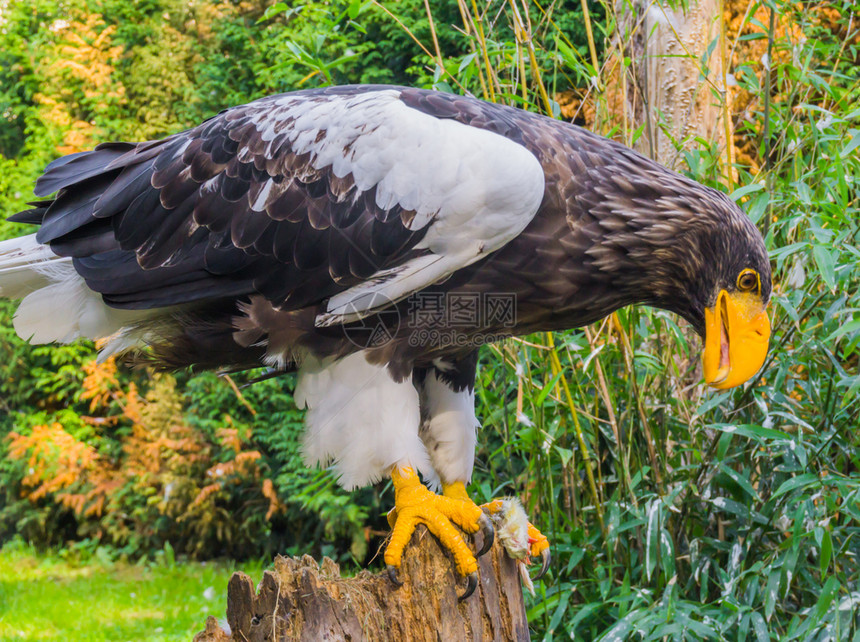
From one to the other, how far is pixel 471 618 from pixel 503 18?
11.0ft

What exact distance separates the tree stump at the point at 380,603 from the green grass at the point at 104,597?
2.90m

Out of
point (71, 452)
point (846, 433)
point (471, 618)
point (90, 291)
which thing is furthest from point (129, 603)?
point (846, 433)

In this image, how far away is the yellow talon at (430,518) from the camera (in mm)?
2047

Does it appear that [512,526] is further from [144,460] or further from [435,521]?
[144,460]

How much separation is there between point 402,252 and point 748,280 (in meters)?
0.87

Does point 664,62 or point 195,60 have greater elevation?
point 664,62

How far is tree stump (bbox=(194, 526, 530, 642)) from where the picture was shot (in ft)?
5.99

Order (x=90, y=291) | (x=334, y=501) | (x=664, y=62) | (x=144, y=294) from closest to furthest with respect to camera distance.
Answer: (x=144, y=294) < (x=90, y=291) < (x=664, y=62) < (x=334, y=501)

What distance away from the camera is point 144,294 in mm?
2229

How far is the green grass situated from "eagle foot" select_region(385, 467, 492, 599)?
2.90 metres

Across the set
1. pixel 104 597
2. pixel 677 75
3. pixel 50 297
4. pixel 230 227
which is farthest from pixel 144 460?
pixel 677 75

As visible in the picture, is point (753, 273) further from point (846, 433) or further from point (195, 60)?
point (195, 60)

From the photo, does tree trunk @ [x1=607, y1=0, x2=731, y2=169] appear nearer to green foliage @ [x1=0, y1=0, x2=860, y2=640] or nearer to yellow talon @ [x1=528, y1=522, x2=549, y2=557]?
green foliage @ [x1=0, y1=0, x2=860, y2=640]

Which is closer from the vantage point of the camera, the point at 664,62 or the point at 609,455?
the point at 609,455
